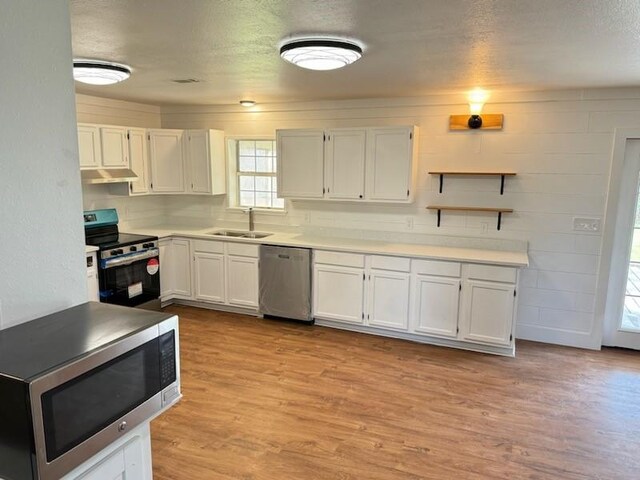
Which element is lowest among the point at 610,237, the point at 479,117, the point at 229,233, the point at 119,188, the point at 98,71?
the point at 229,233

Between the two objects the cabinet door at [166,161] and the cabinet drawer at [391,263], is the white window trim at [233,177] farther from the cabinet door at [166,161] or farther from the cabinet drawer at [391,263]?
the cabinet drawer at [391,263]

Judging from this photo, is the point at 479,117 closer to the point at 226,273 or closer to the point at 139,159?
the point at 226,273

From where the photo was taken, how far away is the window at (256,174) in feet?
18.0

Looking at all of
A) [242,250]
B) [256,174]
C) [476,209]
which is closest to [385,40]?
[476,209]

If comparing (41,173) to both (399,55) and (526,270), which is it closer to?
(399,55)

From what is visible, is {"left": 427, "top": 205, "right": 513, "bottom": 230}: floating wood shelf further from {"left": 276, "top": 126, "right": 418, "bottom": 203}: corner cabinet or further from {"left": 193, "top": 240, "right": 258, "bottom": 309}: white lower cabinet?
{"left": 193, "top": 240, "right": 258, "bottom": 309}: white lower cabinet

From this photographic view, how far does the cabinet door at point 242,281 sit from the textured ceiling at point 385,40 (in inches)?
74.0

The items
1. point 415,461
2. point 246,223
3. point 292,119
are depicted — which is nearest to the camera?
point 415,461

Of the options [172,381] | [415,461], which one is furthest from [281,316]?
[172,381]

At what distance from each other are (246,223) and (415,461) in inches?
143

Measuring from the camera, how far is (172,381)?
1.47m

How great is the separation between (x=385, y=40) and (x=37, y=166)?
5.96ft

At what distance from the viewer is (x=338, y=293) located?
15.0 ft

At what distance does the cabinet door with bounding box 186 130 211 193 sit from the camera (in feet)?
17.3
